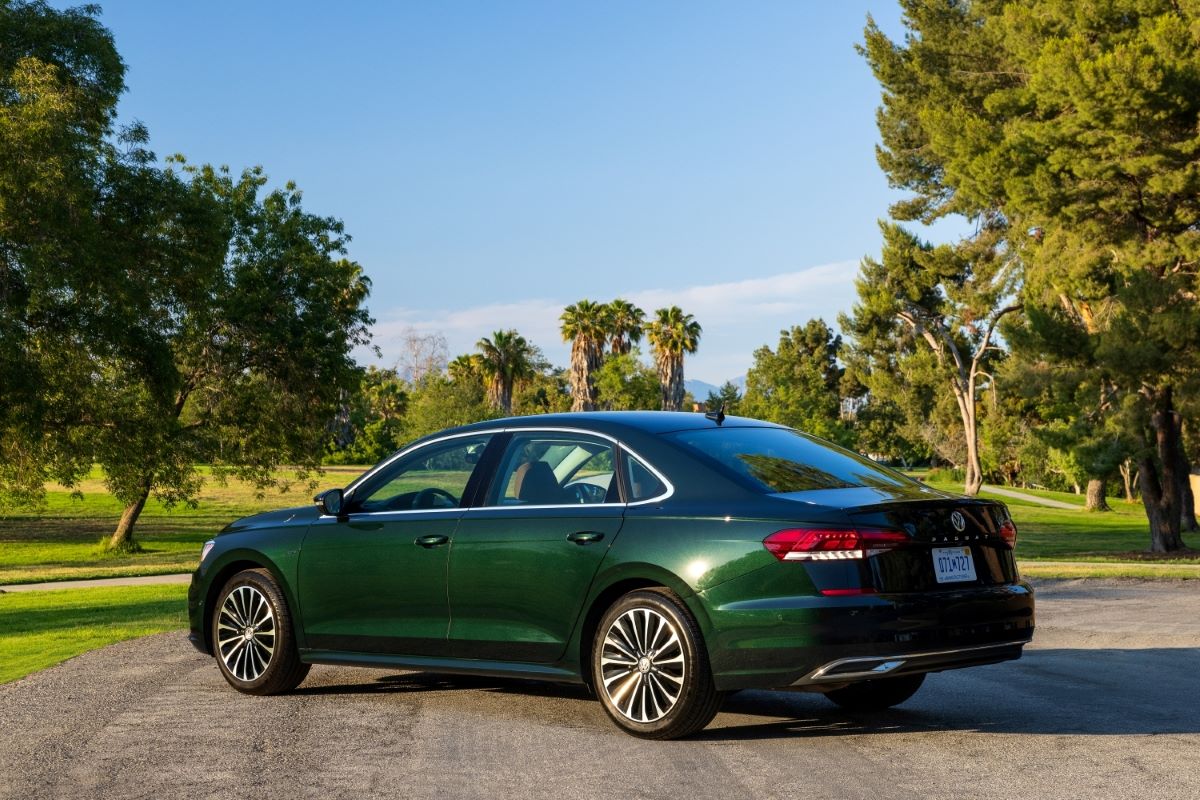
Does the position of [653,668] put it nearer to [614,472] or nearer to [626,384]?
[614,472]

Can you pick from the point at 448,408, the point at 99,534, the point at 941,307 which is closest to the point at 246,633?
the point at 99,534

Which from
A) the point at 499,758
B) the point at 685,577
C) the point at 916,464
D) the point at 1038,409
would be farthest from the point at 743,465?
the point at 916,464

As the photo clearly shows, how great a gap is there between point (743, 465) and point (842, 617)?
3.50 feet

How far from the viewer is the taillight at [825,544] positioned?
636 centimetres

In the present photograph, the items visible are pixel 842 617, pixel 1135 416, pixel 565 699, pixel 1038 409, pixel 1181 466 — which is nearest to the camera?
pixel 842 617

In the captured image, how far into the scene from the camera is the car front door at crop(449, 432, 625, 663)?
708 centimetres

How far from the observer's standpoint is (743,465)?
703cm

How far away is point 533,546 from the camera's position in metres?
7.24

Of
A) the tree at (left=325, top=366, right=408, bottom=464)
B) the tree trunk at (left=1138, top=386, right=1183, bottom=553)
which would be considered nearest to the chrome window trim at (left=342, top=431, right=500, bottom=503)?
the tree trunk at (left=1138, top=386, right=1183, bottom=553)

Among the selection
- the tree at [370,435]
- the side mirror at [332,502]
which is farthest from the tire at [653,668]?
the tree at [370,435]

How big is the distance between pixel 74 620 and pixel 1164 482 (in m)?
28.7

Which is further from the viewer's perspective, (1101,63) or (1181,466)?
(1181,466)

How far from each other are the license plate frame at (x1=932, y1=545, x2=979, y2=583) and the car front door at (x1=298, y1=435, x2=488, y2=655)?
8.71 ft

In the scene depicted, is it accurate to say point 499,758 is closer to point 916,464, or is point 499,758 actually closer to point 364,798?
point 364,798
